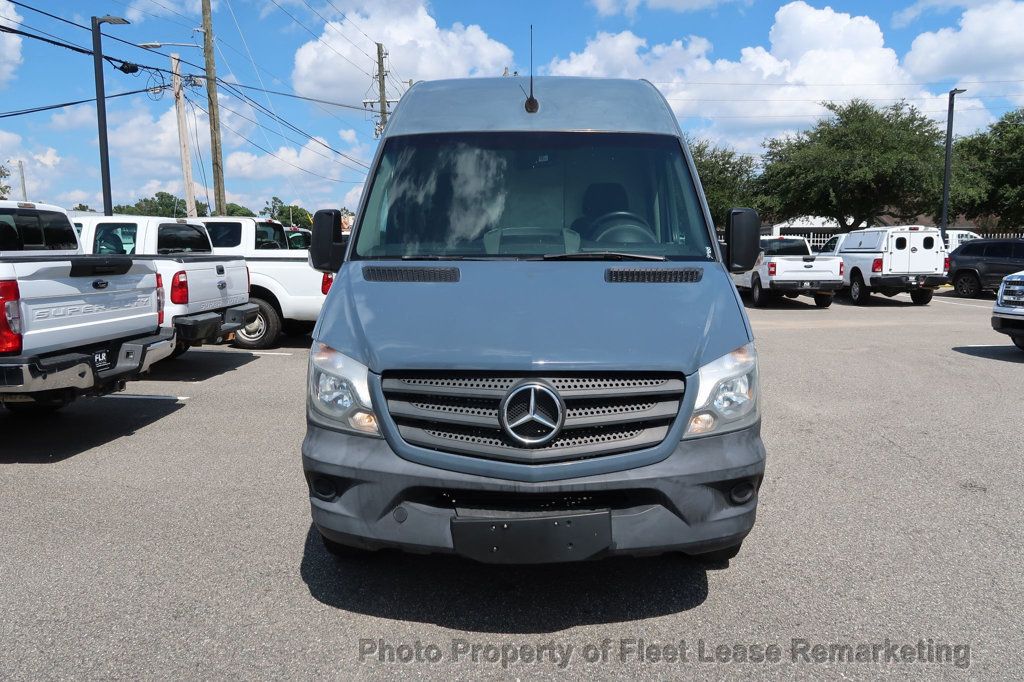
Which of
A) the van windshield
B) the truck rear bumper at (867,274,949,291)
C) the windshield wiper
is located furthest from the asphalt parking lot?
the truck rear bumper at (867,274,949,291)

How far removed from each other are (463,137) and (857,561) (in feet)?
10.2

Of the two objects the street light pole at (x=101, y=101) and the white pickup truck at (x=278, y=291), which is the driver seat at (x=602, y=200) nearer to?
the white pickup truck at (x=278, y=291)

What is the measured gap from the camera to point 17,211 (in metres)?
8.14

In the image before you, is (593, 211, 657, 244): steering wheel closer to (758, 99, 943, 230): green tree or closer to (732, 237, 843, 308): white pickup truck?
(732, 237, 843, 308): white pickup truck

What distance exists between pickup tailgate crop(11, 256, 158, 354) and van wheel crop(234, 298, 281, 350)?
442 centimetres

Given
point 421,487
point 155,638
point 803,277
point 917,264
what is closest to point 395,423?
point 421,487

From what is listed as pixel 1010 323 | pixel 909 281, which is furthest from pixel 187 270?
pixel 909 281

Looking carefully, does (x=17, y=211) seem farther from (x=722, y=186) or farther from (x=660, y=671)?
(x=722, y=186)

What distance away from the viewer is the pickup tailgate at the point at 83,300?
5547 millimetres

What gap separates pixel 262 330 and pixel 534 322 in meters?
9.23

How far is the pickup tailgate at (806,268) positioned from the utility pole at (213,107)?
1634cm

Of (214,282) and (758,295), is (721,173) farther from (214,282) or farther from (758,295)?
(214,282)

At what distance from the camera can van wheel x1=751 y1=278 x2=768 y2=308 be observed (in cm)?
1958

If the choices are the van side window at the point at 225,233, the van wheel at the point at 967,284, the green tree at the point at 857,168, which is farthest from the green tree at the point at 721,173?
the van side window at the point at 225,233
